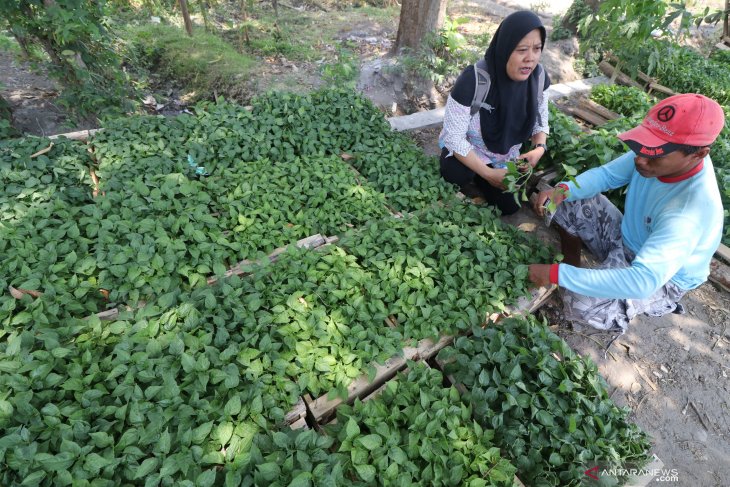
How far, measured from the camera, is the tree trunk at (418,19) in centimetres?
608

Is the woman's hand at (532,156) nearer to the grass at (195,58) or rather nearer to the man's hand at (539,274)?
the man's hand at (539,274)

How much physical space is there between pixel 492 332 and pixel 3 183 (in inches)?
141

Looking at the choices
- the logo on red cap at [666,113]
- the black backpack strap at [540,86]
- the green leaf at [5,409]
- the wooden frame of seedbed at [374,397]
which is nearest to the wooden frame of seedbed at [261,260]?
the green leaf at [5,409]

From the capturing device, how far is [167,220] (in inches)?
113

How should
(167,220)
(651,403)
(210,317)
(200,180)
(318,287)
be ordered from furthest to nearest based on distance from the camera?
1. (200,180)
2. (651,403)
3. (167,220)
4. (318,287)
5. (210,317)

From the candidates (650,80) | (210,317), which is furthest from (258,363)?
(650,80)

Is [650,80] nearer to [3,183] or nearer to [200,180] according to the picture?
[200,180]

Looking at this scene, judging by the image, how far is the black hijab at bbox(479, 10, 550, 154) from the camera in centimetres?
308

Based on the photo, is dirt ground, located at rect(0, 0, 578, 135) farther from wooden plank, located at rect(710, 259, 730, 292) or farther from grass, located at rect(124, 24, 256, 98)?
wooden plank, located at rect(710, 259, 730, 292)

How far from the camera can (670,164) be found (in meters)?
2.37

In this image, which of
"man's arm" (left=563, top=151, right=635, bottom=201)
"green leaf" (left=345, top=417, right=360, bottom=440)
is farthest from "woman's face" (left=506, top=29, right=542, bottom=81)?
"green leaf" (left=345, top=417, right=360, bottom=440)

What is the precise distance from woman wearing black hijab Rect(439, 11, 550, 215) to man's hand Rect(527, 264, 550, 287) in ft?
3.38

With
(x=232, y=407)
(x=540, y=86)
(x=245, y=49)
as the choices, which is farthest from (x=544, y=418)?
(x=245, y=49)

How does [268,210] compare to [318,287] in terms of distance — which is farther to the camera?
[268,210]
